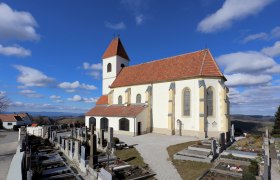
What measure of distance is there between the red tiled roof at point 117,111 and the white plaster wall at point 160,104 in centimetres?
203

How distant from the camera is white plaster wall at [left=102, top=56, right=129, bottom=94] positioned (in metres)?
39.6

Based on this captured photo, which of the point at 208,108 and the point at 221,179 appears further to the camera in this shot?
the point at 208,108

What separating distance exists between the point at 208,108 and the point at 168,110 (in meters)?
5.36

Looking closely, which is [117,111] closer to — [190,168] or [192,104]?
A: [192,104]

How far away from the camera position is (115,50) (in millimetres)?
39906

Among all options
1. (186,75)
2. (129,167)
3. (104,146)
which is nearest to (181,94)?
(186,75)

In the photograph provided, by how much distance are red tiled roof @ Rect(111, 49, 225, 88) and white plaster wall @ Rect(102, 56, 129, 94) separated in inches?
82.5

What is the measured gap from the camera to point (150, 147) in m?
20.1

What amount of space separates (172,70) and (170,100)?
16.0ft

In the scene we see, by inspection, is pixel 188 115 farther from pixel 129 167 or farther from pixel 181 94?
pixel 129 167

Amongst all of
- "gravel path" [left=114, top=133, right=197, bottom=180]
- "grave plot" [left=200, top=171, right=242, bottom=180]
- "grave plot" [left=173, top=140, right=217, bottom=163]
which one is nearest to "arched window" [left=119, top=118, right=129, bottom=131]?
"gravel path" [left=114, top=133, right=197, bottom=180]

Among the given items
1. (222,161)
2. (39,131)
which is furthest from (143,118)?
(39,131)

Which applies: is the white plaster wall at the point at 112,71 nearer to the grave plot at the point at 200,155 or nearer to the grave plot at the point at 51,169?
the grave plot at the point at 51,169

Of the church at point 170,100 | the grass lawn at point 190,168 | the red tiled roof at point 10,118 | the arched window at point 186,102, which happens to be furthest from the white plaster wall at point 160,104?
the red tiled roof at point 10,118
